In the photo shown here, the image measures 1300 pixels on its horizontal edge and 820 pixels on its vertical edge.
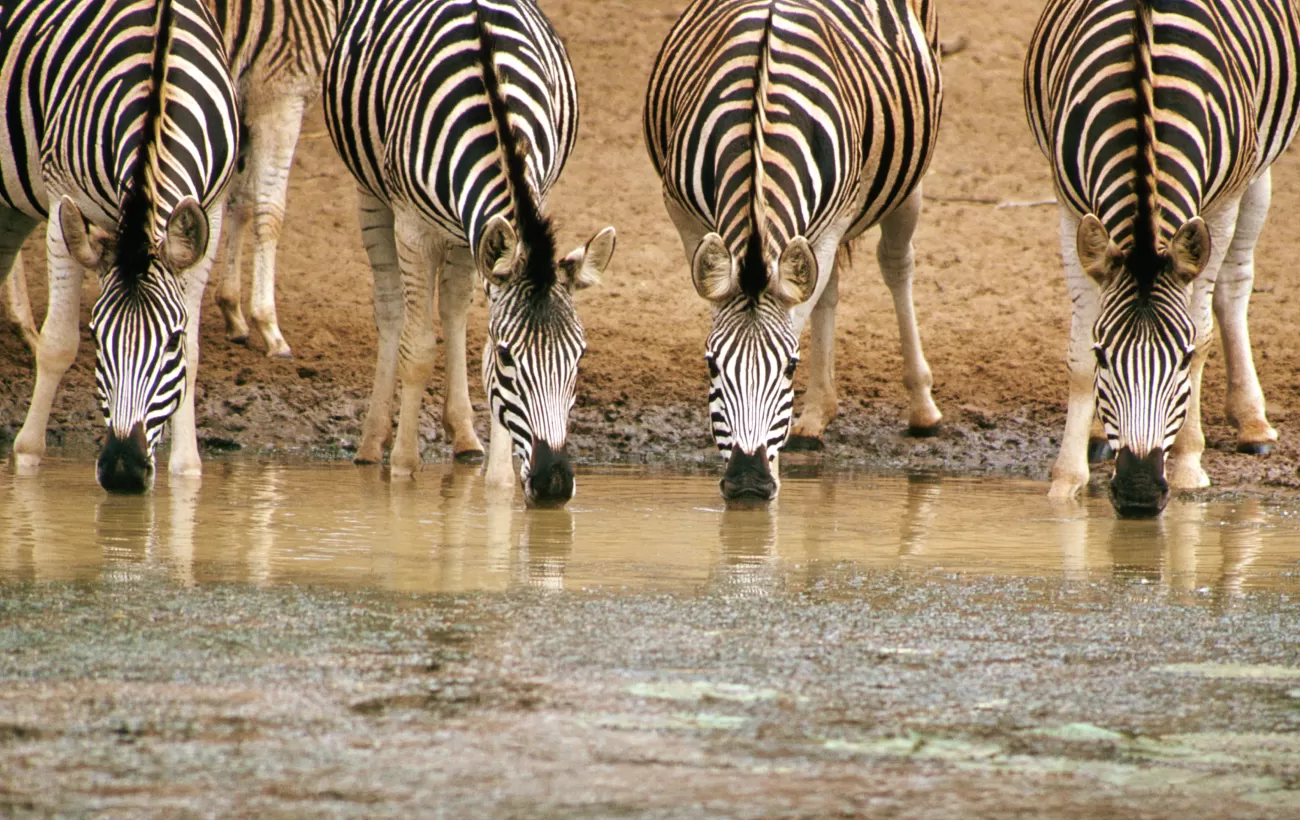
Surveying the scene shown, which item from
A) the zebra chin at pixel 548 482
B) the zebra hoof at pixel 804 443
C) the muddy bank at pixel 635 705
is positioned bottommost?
the muddy bank at pixel 635 705

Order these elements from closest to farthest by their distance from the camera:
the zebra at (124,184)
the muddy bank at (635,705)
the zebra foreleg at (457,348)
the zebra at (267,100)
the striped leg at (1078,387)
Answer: the muddy bank at (635,705) < the zebra at (124,184) < the striped leg at (1078,387) < the zebra foreleg at (457,348) < the zebra at (267,100)

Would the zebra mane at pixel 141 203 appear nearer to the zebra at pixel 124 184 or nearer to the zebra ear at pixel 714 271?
the zebra at pixel 124 184

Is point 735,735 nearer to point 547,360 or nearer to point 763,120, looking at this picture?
point 547,360

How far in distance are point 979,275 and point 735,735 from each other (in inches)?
342

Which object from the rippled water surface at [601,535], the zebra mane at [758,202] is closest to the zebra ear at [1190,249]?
the rippled water surface at [601,535]

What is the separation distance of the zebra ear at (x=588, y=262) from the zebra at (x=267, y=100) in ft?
11.4

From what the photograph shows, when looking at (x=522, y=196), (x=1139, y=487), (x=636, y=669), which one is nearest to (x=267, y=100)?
(x=522, y=196)

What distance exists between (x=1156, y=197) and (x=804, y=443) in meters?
2.59

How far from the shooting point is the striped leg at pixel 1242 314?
26.6 feet

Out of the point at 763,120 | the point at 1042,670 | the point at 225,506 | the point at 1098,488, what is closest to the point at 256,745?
the point at 1042,670

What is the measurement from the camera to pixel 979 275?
36.8 ft

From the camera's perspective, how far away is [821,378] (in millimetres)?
8781

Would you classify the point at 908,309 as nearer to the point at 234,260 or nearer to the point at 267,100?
the point at 267,100

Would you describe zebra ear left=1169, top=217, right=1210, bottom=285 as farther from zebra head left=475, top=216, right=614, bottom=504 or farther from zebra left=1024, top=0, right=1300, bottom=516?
zebra head left=475, top=216, right=614, bottom=504
